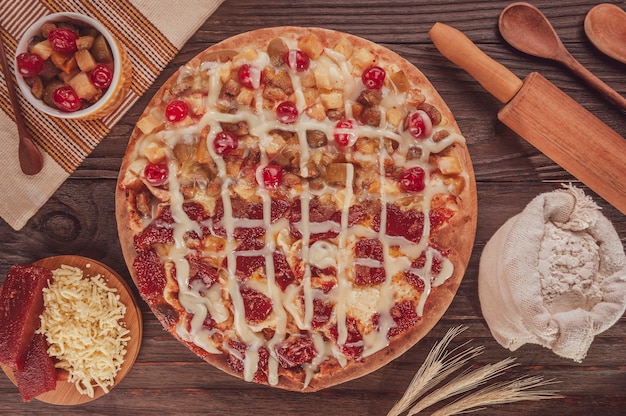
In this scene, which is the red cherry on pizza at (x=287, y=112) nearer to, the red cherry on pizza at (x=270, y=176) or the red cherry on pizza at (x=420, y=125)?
the red cherry on pizza at (x=270, y=176)

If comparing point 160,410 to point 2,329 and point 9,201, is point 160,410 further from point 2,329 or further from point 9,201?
point 9,201

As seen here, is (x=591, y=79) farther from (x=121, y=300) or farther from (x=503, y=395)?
(x=121, y=300)

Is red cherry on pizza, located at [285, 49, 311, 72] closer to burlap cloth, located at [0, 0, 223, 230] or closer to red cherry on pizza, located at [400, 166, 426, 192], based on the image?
burlap cloth, located at [0, 0, 223, 230]

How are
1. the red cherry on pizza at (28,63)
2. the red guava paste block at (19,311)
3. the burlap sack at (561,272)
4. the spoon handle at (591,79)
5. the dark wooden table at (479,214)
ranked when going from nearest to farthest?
the burlap sack at (561,272)
the red cherry on pizza at (28,63)
the red guava paste block at (19,311)
the spoon handle at (591,79)
the dark wooden table at (479,214)

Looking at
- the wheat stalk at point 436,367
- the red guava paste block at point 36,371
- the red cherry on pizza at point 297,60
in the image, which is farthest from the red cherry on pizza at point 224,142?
the wheat stalk at point 436,367

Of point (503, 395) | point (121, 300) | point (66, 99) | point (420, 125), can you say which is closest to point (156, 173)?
point (66, 99)
